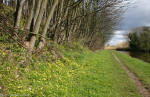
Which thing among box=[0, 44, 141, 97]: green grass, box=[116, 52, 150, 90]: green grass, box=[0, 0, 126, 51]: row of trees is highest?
box=[0, 0, 126, 51]: row of trees

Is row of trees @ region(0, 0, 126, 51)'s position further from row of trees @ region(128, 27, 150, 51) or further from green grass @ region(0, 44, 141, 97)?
row of trees @ region(128, 27, 150, 51)

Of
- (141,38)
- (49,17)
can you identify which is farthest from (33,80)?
(141,38)

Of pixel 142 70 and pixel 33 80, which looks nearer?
pixel 33 80

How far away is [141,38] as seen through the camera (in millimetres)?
64062

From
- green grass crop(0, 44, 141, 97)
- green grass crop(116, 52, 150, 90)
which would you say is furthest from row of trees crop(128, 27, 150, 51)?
green grass crop(0, 44, 141, 97)

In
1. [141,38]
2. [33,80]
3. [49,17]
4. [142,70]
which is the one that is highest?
[141,38]

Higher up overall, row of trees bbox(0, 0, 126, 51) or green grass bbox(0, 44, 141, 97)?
row of trees bbox(0, 0, 126, 51)

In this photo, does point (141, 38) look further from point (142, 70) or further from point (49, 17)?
point (49, 17)

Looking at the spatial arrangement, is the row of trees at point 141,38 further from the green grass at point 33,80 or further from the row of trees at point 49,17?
the green grass at point 33,80

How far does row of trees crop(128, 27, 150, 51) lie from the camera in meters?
62.9

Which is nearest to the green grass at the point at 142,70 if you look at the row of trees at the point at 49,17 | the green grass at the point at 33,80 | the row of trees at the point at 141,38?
the green grass at the point at 33,80

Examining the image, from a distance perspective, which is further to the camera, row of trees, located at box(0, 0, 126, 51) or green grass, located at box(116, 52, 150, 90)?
green grass, located at box(116, 52, 150, 90)

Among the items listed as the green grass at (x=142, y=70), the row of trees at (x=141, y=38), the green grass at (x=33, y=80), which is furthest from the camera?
the row of trees at (x=141, y=38)

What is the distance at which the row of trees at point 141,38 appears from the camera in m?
62.9
